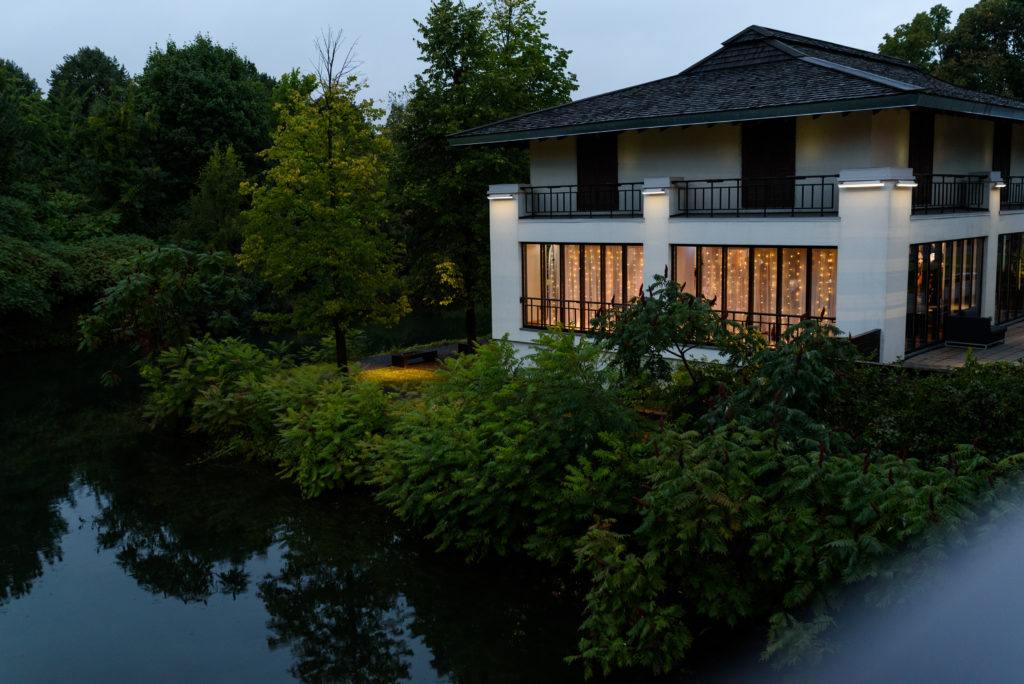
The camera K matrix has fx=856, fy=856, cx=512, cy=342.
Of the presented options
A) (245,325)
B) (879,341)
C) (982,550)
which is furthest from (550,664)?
(245,325)

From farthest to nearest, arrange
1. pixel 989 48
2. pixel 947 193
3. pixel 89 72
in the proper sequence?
pixel 89 72 → pixel 989 48 → pixel 947 193

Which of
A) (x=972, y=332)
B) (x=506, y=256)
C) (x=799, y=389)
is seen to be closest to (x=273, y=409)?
(x=506, y=256)

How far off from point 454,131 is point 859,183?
14852 millimetres

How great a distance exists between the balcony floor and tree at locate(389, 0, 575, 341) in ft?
48.4

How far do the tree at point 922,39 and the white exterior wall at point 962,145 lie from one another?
2869cm

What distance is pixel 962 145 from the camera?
22.4 meters

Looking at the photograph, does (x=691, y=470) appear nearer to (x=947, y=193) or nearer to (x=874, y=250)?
(x=874, y=250)

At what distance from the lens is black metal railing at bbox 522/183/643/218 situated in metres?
22.9

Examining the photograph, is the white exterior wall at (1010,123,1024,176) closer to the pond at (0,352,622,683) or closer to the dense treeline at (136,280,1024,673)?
the dense treeline at (136,280,1024,673)

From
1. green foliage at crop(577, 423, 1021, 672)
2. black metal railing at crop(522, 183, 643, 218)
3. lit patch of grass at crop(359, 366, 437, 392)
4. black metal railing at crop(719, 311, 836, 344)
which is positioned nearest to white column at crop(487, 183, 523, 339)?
black metal railing at crop(522, 183, 643, 218)

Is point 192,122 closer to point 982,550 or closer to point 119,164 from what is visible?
point 119,164

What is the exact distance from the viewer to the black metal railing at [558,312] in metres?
23.0

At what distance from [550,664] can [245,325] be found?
39.2m

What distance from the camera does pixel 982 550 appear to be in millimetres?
9055
